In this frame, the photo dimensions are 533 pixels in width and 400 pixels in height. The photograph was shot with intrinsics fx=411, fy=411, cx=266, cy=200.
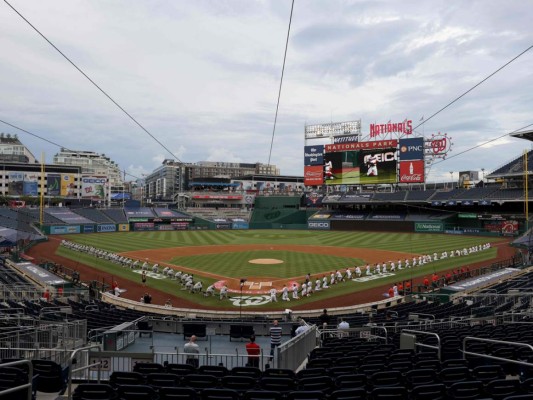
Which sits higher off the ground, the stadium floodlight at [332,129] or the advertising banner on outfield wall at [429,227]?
the stadium floodlight at [332,129]

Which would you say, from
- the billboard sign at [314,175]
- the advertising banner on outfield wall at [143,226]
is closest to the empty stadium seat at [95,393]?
the billboard sign at [314,175]

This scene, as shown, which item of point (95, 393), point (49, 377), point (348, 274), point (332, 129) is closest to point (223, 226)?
point (332, 129)

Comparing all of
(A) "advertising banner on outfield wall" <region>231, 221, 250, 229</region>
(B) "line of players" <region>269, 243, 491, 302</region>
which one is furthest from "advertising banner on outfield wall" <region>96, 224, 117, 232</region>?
(B) "line of players" <region>269, 243, 491, 302</region>

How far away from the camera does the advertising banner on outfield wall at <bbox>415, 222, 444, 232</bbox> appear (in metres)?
65.7

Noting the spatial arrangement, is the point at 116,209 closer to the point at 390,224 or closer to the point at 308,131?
the point at 308,131

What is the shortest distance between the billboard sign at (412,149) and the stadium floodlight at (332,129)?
13.1m

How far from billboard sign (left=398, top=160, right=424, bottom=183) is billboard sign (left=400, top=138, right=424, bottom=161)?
0.84 metres

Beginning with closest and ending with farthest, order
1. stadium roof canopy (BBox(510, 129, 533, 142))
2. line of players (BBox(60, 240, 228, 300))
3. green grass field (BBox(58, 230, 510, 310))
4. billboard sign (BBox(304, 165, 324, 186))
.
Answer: line of players (BBox(60, 240, 228, 300)), green grass field (BBox(58, 230, 510, 310)), stadium roof canopy (BBox(510, 129, 533, 142)), billboard sign (BBox(304, 165, 324, 186))

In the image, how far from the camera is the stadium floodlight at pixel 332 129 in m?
82.8

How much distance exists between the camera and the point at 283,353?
860 cm

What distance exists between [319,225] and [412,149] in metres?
21.3

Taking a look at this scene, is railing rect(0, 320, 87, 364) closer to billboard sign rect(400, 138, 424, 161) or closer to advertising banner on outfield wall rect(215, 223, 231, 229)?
billboard sign rect(400, 138, 424, 161)

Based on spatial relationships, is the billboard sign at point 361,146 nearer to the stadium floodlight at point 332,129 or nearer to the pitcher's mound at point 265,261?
the stadium floodlight at point 332,129

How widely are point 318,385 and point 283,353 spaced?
7.87ft
